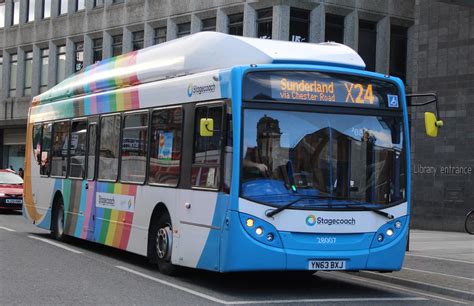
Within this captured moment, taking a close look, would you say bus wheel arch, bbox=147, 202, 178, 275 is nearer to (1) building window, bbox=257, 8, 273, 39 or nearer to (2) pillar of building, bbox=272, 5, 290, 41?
(2) pillar of building, bbox=272, 5, 290, 41

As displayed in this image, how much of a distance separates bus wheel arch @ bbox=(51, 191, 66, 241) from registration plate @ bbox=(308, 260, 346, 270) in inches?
298

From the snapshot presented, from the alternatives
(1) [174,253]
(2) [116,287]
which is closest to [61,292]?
(2) [116,287]

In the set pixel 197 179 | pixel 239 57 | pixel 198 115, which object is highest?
pixel 239 57

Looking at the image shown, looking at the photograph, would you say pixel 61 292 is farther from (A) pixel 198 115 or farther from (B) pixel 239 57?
(B) pixel 239 57

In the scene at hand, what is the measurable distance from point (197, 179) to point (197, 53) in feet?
6.57

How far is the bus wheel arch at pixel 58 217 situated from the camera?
601 inches

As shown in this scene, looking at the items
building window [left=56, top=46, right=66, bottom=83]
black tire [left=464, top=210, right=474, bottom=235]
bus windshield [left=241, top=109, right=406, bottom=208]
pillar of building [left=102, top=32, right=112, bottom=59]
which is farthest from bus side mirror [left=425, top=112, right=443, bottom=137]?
building window [left=56, top=46, right=66, bottom=83]

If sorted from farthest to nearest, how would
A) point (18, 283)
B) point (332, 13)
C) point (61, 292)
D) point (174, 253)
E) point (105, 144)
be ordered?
point (332, 13), point (105, 144), point (174, 253), point (18, 283), point (61, 292)

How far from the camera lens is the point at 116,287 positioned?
9594 millimetres

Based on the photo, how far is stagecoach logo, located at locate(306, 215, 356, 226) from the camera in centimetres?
917

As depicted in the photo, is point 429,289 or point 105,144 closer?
point 429,289

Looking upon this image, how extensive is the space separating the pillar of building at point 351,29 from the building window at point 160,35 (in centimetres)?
924

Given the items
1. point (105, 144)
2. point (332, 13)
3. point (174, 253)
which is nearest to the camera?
point (174, 253)

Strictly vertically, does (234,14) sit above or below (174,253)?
above
